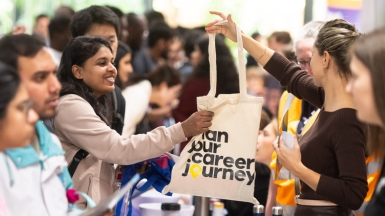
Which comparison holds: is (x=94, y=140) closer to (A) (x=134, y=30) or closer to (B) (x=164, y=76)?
(B) (x=164, y=76)

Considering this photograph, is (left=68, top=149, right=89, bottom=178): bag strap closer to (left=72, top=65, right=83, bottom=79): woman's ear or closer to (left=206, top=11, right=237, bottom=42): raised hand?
(left=72, top=65, right=83, bottom=79): woman's ear

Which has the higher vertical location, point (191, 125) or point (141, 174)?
point (191, 125)

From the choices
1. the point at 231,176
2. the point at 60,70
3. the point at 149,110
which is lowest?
the point at 149,110

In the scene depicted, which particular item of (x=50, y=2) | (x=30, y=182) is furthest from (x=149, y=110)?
(x=50, y=2)

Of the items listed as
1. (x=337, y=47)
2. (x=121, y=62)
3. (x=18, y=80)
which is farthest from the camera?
(x=121, y=62)

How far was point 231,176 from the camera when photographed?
311 cm

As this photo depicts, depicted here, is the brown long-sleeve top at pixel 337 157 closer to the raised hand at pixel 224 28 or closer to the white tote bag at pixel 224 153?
the white tote bag at pixel 224 153

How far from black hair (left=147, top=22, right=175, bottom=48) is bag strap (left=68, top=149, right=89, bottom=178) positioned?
17.8 ft

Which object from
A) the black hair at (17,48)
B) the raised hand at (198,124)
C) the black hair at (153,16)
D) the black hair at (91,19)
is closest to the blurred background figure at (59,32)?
the black hair at (91,19)

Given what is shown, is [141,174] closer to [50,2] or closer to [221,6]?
[221,6]

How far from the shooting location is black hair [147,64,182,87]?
677 centimetres

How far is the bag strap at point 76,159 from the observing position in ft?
10.1

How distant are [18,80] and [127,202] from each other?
126 centimetres

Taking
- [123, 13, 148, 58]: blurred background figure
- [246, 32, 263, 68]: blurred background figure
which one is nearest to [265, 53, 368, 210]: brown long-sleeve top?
[123, 13, 148, 58]: blurred background figure
